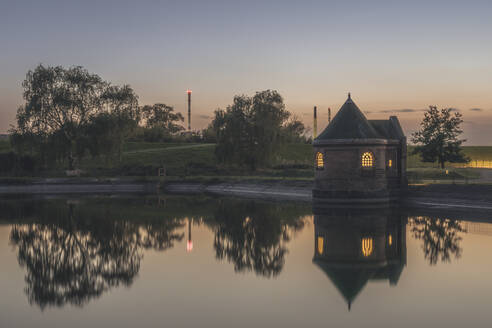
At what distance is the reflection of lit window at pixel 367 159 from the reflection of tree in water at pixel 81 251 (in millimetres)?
16097

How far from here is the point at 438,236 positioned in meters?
24.5

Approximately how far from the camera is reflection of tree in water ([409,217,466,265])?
20406 millimetres

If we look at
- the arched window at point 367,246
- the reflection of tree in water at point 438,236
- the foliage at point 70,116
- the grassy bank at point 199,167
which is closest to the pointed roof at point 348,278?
the arched window at point 367,246

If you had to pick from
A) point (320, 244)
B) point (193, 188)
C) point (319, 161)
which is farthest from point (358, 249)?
point (193, 188)

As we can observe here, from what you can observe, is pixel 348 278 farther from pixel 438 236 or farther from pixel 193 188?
pixel 193 188

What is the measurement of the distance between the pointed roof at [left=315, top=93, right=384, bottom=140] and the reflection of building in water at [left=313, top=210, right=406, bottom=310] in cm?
911

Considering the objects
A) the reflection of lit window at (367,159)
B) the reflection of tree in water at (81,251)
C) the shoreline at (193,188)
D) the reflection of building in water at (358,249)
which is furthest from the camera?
the shoreline at (193,188)

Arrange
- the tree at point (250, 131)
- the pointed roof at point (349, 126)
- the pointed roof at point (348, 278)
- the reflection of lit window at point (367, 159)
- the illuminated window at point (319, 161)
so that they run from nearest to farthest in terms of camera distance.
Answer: the pointed roof at point (348, 278) < the reflection of lit window at point (367, 159) < the pointed roof at point (349, 126) < the illuminated window at point (319, 161) < the tree at point (250, 131)

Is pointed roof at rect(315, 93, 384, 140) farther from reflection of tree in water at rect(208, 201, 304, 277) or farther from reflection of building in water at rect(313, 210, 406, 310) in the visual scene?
reflection of building in water at rect(313, 210, 406, 310)

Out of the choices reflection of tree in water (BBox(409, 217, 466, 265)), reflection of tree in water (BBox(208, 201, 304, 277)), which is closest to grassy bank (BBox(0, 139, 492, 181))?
reflection of tree in water (BBox(208, 201, 304, 277))

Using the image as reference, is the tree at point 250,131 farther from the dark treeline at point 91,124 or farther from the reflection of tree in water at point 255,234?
the reflection of tree in water at point 255,234

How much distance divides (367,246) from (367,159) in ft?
61.9

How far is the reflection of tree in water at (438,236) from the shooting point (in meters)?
20.4

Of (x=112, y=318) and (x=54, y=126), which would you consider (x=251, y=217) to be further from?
(x=54, y=126)
